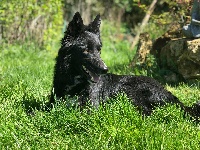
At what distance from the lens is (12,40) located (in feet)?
39.1

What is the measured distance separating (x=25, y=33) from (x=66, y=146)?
31.2ft

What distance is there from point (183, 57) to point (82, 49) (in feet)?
12.5

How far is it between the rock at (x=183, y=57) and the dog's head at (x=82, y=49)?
11.2ft

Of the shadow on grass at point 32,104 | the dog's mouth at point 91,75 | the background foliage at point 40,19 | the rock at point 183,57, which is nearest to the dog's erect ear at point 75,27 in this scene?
the dog's mouth at point 91,75

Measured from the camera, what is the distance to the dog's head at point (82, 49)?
188 inches

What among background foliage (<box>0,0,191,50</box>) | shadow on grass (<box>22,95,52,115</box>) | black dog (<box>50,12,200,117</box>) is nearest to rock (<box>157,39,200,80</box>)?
background foliage (<box>0,0,191,50</box>)

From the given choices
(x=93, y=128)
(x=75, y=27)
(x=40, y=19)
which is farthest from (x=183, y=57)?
(x=40, y=19)

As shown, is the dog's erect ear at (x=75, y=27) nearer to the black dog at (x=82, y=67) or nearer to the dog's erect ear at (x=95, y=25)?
the black dog at (x=82, y=67)

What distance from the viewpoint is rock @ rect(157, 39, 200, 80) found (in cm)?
763

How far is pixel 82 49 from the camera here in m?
4.82

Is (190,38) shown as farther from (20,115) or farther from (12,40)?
(12,40)

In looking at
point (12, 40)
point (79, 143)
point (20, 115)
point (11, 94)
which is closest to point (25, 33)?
point (12, 40)

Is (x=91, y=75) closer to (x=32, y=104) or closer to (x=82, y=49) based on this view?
(x=82, y=49)

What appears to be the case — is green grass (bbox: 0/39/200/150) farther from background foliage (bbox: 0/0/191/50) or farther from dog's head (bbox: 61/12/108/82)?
background foliage (bbox: 0/0/191/50)
